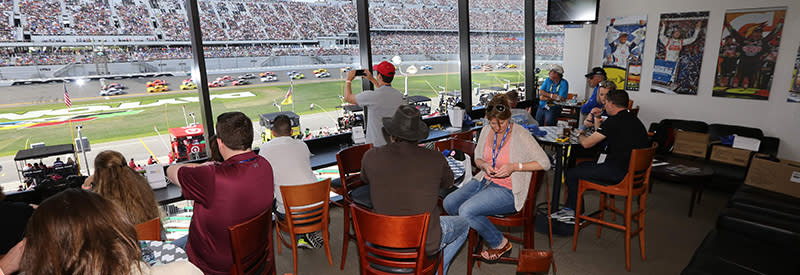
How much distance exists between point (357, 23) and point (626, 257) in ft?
11.5

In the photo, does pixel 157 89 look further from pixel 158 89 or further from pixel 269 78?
pixel 269 78

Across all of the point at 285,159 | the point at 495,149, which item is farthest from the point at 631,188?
the point at 285,159

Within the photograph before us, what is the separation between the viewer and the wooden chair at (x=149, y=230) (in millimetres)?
1921

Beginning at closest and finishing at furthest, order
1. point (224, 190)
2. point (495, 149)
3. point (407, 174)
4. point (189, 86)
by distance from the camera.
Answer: point (224, 190) < point (407, 174) < point (495, 149) < point (189, 86)

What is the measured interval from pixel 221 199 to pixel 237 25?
242 centimetres

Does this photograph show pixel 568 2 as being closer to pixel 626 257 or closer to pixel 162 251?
pixel 626 257

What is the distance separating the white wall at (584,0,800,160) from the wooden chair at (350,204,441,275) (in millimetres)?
5476

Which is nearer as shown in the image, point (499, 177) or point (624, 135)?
point (499, 177)

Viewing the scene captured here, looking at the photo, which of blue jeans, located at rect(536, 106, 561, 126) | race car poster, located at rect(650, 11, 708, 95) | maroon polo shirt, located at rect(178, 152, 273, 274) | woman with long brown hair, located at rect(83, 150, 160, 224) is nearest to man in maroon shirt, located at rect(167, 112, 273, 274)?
maroon polo shirt, located at rect(178, 152, 273, 274)

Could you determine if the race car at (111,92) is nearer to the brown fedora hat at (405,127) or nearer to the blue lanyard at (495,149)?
the brown fedora hat at (405,127)

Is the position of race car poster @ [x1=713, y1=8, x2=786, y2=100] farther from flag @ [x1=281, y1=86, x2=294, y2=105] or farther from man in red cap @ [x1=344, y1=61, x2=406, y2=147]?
flag @ [x1=281, y1=86, x2=294, y2=105]

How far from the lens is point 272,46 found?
405 centimetres

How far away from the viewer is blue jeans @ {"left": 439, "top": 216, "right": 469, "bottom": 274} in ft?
7.79

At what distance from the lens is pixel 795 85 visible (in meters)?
4.80
